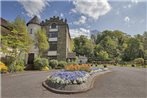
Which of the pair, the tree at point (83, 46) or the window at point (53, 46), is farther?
the tree at point (83, 46)

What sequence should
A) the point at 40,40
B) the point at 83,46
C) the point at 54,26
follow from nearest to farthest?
the point at 40,40
the point at 54,26
the point at 83,46

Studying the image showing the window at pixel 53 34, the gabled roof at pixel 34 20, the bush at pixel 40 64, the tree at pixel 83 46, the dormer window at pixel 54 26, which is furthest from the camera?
the tree at pixel 83 46

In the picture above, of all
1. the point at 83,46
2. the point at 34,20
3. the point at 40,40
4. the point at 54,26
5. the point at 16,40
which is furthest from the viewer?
the point at 83,46

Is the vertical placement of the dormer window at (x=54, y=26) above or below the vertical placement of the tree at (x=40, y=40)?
above

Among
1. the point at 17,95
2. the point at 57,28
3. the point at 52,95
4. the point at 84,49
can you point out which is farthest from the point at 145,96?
the point at 84,49

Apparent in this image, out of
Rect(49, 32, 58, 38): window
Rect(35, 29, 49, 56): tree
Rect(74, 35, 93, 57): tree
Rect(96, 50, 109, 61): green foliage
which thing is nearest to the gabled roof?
Rect(35, 29, 49, 56): tree

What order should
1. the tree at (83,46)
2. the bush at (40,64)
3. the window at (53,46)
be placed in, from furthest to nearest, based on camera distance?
the tree at (83,46) → the window at (53,46) → the bush at (40,64)

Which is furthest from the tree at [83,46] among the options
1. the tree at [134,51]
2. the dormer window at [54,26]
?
the dormer window at [54,26]

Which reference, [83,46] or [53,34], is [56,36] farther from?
[83,46]

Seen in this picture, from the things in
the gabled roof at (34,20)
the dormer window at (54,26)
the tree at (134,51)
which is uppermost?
the gabled roof at (34,20)

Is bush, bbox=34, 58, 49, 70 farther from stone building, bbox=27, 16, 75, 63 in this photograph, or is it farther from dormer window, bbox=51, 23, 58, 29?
dormer window, bbox=51, 23, 58, 29

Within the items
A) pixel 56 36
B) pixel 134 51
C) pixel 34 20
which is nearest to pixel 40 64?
pixel 56 36

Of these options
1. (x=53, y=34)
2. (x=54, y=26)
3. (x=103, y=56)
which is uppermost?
(x=54, y=26)

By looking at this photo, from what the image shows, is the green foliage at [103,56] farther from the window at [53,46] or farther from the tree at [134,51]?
the window at [53,46]
